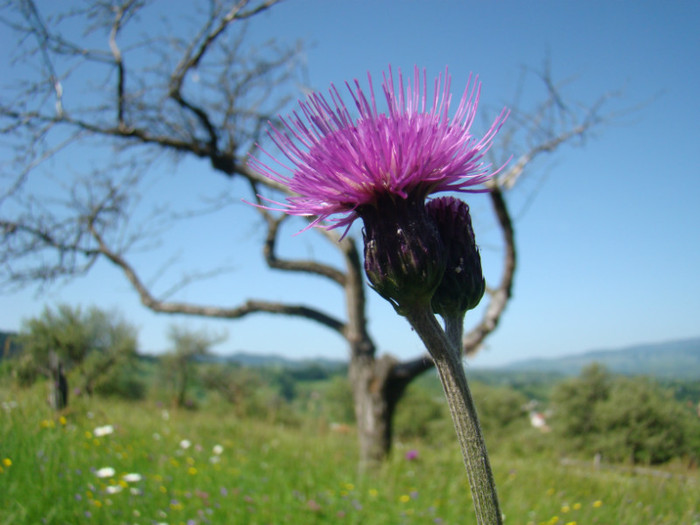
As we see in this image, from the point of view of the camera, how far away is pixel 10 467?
3.14 metres

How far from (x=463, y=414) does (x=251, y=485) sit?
400cm

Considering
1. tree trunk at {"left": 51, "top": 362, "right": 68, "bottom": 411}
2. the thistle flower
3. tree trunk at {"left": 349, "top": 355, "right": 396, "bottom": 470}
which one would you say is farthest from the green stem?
tree trunk at {"left": 349, "top": 355, "right": 396, "bottom": 470}

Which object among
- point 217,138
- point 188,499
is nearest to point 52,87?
point 217,138

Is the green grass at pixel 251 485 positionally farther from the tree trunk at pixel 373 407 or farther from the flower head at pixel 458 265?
the flower head at pixel 458 265

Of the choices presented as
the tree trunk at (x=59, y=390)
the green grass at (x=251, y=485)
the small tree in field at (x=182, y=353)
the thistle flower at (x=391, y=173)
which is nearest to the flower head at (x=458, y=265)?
the thistle flower at (x=391, y=173)

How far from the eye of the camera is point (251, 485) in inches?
180

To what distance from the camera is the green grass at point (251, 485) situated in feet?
10.4

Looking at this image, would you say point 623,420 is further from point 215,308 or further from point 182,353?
point 182,353

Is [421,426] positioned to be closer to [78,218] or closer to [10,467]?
[78,218]

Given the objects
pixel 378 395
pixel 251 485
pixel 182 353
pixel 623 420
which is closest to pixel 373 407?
pixel 378 395

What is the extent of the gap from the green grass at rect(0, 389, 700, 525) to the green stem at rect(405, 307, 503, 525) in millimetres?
2525

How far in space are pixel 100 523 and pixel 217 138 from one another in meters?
5.66

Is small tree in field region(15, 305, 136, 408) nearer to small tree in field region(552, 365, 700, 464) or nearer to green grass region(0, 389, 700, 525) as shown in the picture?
green grass region(0, 389, 700, 525)

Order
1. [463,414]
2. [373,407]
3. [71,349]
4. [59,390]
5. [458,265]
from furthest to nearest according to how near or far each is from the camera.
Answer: [71,349] < [373,407] < [59,390] < [458,265] < [463,414]
